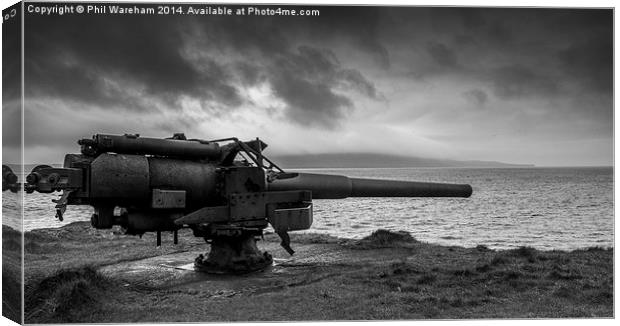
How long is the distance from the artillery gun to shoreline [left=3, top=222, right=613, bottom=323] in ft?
2.23

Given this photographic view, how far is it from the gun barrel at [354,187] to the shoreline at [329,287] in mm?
1370

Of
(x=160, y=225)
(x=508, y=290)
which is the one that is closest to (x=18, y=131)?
(x=160, y=225)

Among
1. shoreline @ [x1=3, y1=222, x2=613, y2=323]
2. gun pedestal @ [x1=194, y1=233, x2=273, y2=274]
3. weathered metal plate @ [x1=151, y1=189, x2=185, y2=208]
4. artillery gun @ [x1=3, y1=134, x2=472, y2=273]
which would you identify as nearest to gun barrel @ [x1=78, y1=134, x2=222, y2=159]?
artillery gun @ [x1=3, y1=134, x2=472, y2=273]

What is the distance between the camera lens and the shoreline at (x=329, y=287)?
8.16 m

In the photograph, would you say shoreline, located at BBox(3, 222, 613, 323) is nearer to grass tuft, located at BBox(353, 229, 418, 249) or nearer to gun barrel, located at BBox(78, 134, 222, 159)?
grass tuft, located at BBox(353, 229, 418, 249)

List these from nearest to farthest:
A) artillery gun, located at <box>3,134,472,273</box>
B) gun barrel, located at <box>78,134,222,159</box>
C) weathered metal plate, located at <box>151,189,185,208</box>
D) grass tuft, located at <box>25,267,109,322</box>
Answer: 1. grass tuft, located at <box>25,267,109,322</box>
2. artillery gun, located at <box>3,134,472,273</box>
3. gun barrel, located at <box>78,134,222,159</box>
4. weathered metal plate, located at <box>151,189,185,208</box>

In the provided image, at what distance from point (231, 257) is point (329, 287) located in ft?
7.20

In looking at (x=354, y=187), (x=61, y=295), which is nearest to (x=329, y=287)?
(x=354, y=187)

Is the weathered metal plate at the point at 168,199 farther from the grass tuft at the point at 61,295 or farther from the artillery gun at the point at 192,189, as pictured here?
the grass tuft at the point at 61,295

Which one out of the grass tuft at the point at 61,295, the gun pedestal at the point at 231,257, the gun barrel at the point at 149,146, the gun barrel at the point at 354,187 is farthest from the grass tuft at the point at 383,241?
the grass tuft at the point at 61,295

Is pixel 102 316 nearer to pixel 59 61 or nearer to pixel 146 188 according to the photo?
pixel 146 188

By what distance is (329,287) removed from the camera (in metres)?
9.20

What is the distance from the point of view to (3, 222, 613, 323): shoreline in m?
8.16

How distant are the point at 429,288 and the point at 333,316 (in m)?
1.89
